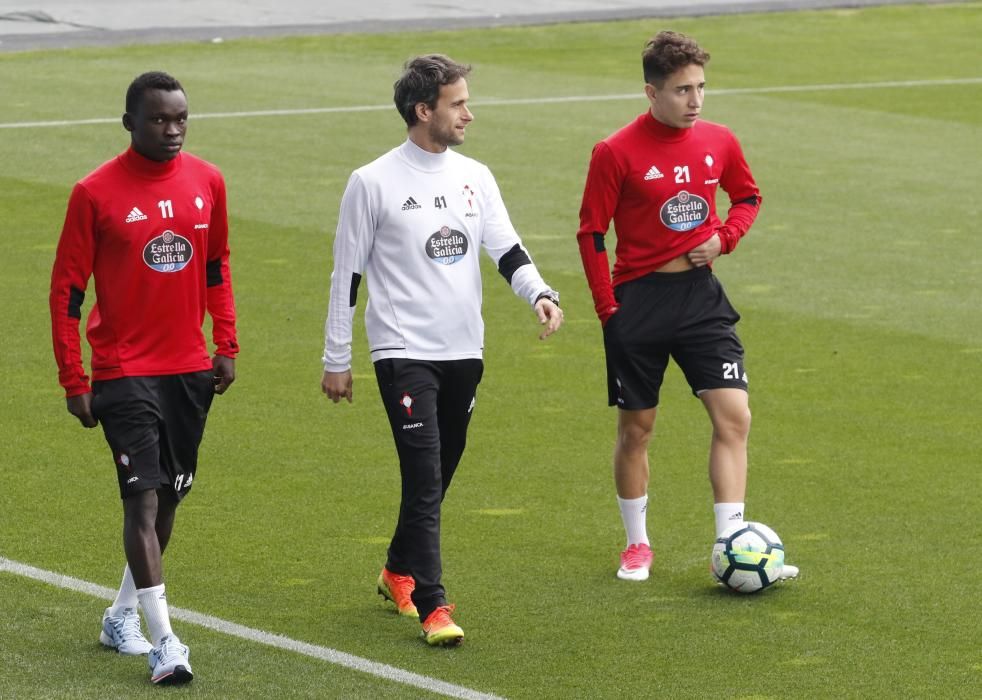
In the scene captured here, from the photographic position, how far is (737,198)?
8.40 meters

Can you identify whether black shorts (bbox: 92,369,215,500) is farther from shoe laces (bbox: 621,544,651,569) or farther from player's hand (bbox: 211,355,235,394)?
shoe laces (bbox: 621,544,651,569)

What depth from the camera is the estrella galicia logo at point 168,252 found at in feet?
22.2

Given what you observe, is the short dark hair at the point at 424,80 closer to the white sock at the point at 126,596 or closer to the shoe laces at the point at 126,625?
the white sock at the point at 126,596

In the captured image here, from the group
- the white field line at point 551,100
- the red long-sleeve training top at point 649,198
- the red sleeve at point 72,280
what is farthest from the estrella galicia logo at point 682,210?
the white field line at point 551,100

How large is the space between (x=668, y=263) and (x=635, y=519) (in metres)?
1.15

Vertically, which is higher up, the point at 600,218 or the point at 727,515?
the point at 600,218

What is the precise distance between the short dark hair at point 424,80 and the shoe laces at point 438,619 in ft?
6.16

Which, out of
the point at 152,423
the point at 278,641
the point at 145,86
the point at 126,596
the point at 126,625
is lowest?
the point at 278,641

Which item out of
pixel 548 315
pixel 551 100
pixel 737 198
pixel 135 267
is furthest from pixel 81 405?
pixel 551 100

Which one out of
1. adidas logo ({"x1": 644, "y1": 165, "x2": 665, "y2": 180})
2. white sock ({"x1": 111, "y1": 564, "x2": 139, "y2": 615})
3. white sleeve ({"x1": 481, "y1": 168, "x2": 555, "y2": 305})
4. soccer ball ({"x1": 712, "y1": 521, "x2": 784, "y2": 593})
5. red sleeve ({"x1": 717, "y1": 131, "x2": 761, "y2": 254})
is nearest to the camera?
white sock ({"x1": 111, "y1": 564, "x2": 139, "y2": 615})

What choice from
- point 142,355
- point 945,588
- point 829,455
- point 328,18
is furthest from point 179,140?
point 328,18

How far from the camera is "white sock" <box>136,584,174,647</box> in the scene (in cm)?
673


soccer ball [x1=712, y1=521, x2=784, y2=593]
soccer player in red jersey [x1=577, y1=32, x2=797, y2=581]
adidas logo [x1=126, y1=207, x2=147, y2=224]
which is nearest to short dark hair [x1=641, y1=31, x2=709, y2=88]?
soccer player in red jersey [x1=577, y1=32, x2=797, y2=581]

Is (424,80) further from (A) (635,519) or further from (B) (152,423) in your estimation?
(A) (635,519)
